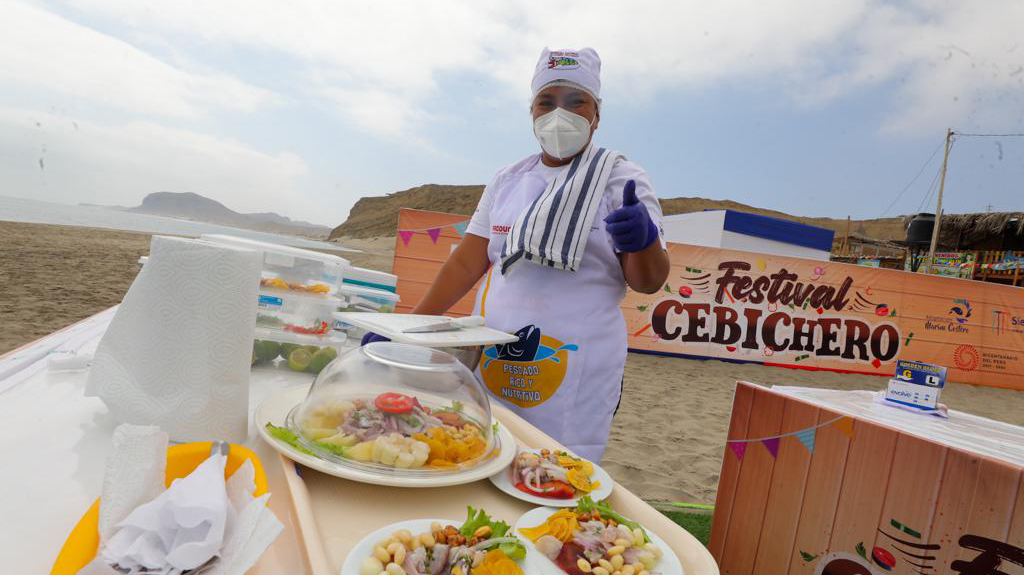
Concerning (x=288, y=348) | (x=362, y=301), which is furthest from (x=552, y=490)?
(x=362, y=301)

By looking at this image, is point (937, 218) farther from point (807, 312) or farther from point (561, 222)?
point (561, 222)

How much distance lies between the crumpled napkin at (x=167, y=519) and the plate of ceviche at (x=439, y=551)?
0.13 meters

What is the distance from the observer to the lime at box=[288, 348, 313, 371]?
1798 millimetres

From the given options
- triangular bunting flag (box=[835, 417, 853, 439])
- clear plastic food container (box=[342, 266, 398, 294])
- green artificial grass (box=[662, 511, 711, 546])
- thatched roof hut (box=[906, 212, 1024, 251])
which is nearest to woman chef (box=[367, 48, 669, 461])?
triangular bunting flag (box=[835, 417, 853, 439])

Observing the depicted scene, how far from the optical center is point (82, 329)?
2.22 meters

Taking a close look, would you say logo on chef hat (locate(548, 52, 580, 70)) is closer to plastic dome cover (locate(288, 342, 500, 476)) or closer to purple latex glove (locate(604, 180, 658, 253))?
purple latex glove (locate(604, 180, 658, 253))

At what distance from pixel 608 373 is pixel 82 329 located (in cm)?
224

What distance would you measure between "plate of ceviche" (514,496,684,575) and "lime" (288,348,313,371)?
121 centimetres

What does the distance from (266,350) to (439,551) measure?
4.43 feet

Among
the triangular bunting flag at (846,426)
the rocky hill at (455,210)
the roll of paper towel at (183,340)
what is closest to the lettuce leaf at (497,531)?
the roll of paper towel at (183,340)

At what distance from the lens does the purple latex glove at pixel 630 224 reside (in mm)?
1322

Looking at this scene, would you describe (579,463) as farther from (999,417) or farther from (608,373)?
(999,417)

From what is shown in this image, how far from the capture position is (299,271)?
2.02 metres

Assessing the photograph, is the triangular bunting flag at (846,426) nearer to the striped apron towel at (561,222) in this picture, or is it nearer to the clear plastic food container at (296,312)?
the striped apron towel at (561,222)
